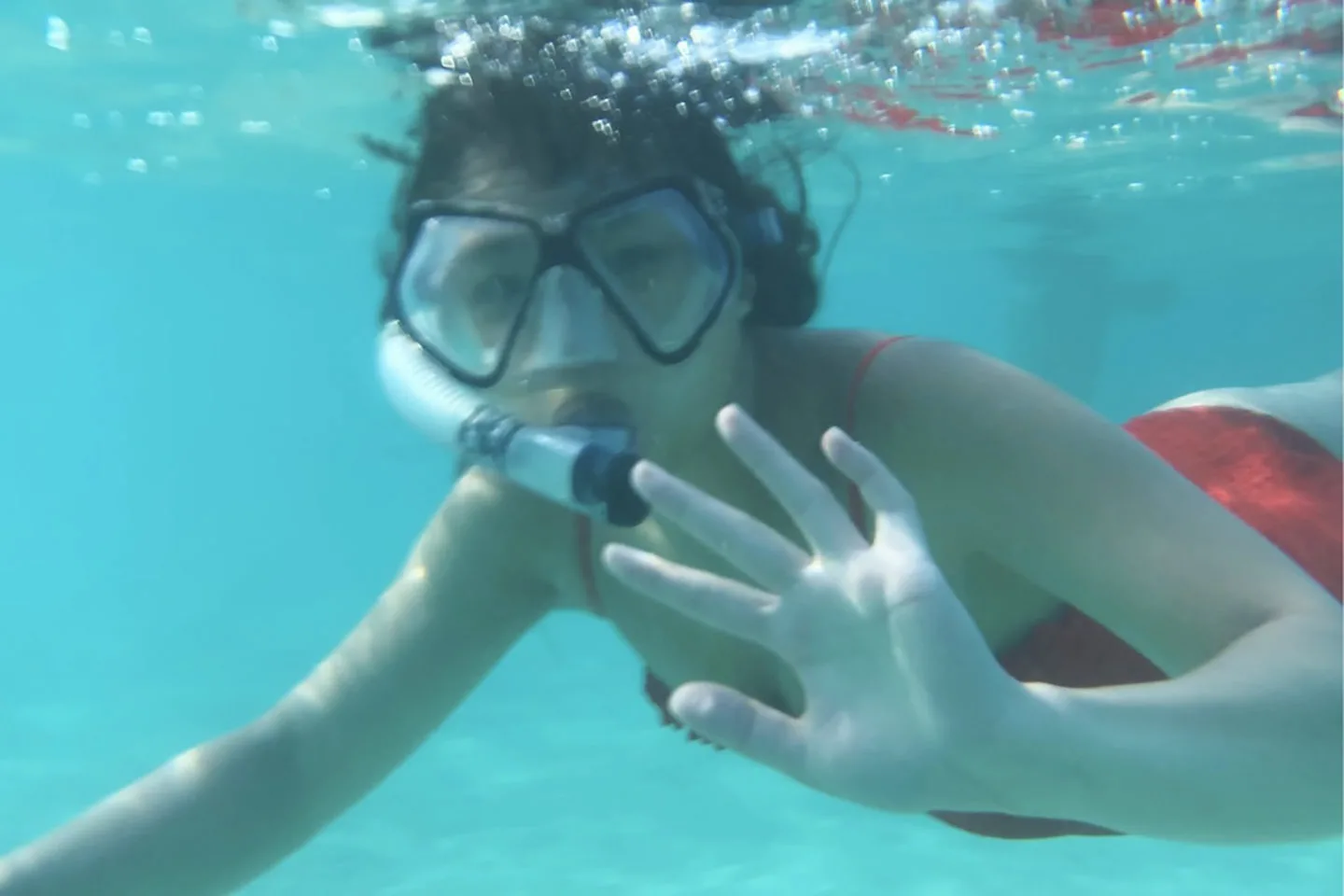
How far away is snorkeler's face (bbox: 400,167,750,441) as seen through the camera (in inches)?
106

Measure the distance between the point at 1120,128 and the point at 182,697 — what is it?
562 inches

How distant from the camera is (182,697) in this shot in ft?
49.4

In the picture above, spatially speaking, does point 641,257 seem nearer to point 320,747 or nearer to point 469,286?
point 469,286

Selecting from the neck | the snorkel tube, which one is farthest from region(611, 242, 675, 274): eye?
the snorkel tube

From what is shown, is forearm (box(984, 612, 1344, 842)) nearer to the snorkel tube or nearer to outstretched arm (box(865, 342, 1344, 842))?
outstretched arm (box(865, 342, 1344, 842))

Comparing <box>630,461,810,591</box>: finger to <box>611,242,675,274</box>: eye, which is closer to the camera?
<box>630,461,810,591</box>: finger

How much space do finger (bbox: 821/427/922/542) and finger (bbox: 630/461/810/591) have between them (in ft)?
0.44

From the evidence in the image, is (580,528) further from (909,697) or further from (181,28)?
(181,28)

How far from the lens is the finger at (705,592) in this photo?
5.42ft

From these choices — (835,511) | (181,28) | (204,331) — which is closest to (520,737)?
(181,28)

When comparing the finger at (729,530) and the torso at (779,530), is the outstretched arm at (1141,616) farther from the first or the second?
the finger at (729,530)

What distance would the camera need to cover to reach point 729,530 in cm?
168

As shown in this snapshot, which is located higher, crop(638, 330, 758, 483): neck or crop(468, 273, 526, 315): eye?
crop(468, 273, 526, 315): eye

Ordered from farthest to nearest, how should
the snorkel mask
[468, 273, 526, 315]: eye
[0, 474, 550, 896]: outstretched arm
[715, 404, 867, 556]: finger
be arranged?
[468, 273, 526, 315]: eye
[0, 474, 550, 896]: outstretched arm
the snorkel mask
[715, 404, 867, 556]: finger
